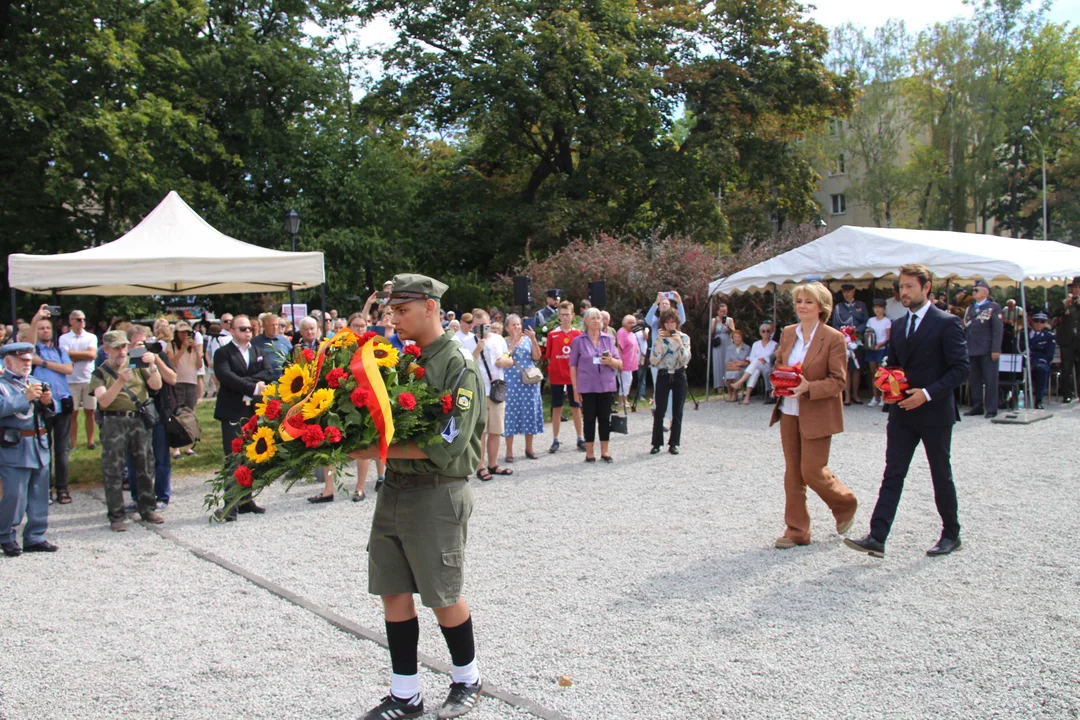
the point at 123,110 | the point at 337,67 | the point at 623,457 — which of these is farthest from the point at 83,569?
the point at 337,67

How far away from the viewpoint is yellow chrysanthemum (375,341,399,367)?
3.47m

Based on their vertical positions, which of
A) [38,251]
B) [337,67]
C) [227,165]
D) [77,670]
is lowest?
[77,670]

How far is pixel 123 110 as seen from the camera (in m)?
21.2

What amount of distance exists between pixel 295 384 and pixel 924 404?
424 cm

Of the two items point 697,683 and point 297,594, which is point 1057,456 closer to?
point 697,683

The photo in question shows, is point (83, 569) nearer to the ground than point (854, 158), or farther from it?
nearer to the ground

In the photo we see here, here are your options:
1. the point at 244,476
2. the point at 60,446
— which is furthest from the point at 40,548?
the point at 244,476

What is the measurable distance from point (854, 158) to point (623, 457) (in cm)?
4089

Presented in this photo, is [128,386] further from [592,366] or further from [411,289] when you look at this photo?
[411,289]

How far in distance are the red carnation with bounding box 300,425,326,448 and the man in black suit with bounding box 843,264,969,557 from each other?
13.0 feet

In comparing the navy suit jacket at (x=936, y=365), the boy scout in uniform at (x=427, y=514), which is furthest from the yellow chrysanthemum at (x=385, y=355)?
the navy suit jacket at (x=936, y=365)

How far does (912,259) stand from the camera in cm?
1398

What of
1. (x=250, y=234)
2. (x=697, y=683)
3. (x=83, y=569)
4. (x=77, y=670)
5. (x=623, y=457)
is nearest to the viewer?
(x=697, y=683)

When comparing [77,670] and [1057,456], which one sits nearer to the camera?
[77,670]
